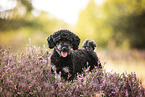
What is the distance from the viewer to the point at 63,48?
420 centimetres

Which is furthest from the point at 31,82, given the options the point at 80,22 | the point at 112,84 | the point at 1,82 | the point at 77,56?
the point at 80,22

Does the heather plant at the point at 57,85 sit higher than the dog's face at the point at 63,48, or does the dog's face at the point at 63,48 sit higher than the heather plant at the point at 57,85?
the dog's face at the point at 63,48

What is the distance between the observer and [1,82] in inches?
148

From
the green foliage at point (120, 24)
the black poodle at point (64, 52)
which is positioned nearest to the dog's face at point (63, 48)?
the black poodle at point (64, 52)

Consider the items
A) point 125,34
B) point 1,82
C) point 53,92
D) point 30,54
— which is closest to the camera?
point 53,92

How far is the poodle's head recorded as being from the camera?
432 centimetres

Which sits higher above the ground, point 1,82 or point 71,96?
point 1,82

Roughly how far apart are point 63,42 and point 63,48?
29cm

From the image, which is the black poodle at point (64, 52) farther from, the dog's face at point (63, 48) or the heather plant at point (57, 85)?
the heather plant at point (57, 85)

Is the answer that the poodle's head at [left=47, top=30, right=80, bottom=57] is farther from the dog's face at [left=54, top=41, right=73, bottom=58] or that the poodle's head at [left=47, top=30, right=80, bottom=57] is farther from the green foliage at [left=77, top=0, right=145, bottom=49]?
the green foliage at [left=77, top=0, right=145, bottom=49]

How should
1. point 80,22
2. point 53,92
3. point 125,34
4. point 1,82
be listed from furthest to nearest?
point 80,22, point 125,34, point 1,82, point 53,92

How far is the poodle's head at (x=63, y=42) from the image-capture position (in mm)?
4320

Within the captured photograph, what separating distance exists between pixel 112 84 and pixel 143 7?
19943mm

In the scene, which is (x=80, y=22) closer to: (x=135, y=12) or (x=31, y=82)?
(x=135, y=12)
